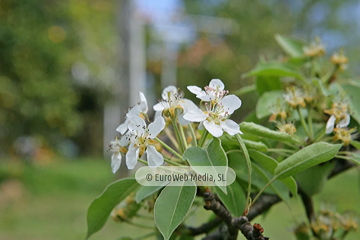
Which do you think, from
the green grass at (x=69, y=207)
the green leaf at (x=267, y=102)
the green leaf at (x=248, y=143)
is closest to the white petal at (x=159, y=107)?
the green leaf at (x=248, y=143)

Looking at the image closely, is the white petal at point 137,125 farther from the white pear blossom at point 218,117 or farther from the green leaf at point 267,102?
the green leaf at point 267,102

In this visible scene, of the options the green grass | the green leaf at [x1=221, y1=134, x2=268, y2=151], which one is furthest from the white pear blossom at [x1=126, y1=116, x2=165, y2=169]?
the green grass

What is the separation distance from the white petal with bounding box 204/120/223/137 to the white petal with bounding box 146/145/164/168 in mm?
74

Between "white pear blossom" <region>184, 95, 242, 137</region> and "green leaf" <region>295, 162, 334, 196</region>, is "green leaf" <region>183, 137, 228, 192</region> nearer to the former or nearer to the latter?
"white pear blossom" <region>184, 95, 242, 137</region>

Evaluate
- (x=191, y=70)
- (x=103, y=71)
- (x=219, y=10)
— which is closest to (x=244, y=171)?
(x=191, y=70)

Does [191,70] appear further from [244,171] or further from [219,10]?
[244,171]

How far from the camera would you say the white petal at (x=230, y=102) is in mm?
579

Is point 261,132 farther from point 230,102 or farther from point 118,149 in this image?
point 118,149

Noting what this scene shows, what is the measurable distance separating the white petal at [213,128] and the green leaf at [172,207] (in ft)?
0.27

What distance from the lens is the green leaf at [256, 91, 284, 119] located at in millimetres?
771

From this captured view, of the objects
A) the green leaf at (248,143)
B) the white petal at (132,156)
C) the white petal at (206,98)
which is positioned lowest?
the white petal at (132,156)

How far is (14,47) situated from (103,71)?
481cm

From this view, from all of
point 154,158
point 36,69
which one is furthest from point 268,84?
point 36,69

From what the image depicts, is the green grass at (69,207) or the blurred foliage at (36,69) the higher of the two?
the blurred foliage at (36,69)
